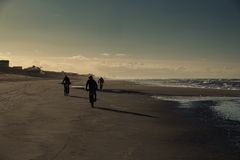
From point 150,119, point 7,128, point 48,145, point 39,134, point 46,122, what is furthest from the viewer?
point 150,119

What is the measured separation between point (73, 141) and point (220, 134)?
18.4 ft

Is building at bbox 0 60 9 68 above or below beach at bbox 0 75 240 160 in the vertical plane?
above

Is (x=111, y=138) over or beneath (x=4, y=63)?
beneath

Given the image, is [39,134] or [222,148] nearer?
[222,148]

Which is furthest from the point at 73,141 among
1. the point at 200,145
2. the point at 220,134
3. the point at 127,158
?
the point at 220,134

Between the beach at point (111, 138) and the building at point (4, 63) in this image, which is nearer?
the beach at point (111, 138)

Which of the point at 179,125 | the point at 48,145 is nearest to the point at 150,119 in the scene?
the point at 179,125

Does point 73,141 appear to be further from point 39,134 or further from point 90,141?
point 39,134

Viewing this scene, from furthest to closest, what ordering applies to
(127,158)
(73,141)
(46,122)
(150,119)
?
(150,119) → (46,122) → (73,141) → (127,158)

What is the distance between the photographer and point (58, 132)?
1385 cm

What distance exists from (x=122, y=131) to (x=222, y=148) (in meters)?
4.19

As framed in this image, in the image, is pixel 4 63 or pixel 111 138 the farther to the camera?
pixel 4 63

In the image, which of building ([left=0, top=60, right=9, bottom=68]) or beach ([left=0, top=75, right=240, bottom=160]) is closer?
beach ([left=0, top=75, right=240, bottom=160])

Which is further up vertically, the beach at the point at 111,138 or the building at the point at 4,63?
the building at the point at 4,63
